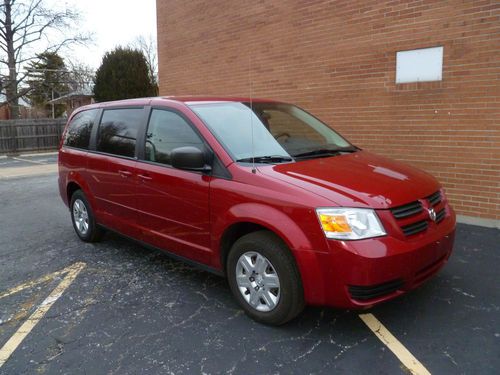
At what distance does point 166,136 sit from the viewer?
160 inches

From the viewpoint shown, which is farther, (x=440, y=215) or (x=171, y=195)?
(x=171, y=195)

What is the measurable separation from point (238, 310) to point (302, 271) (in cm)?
90

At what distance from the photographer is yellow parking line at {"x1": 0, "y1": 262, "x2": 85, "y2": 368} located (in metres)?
3.12

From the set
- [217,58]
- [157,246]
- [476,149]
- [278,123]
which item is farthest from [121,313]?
[217,58]

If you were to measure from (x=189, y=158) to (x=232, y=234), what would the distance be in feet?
2.26

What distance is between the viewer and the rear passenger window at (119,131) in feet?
14.6

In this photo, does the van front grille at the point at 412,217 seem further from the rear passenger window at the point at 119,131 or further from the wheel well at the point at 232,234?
the rear passenger window at the point at 119,131

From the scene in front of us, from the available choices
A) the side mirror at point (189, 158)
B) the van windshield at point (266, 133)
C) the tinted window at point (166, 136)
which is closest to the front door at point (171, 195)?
the tinted window at point (166, 136)

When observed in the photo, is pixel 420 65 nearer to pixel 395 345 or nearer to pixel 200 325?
pixel 395 345

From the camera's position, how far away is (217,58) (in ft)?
30.8

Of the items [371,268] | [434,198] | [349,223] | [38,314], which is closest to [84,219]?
[38,314]

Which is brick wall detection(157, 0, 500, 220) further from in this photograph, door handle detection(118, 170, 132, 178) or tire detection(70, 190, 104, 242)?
tire detection(70, 190, 104, 242)

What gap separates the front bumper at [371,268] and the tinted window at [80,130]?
361 centimetres

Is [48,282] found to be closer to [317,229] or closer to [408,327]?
[317,229]
